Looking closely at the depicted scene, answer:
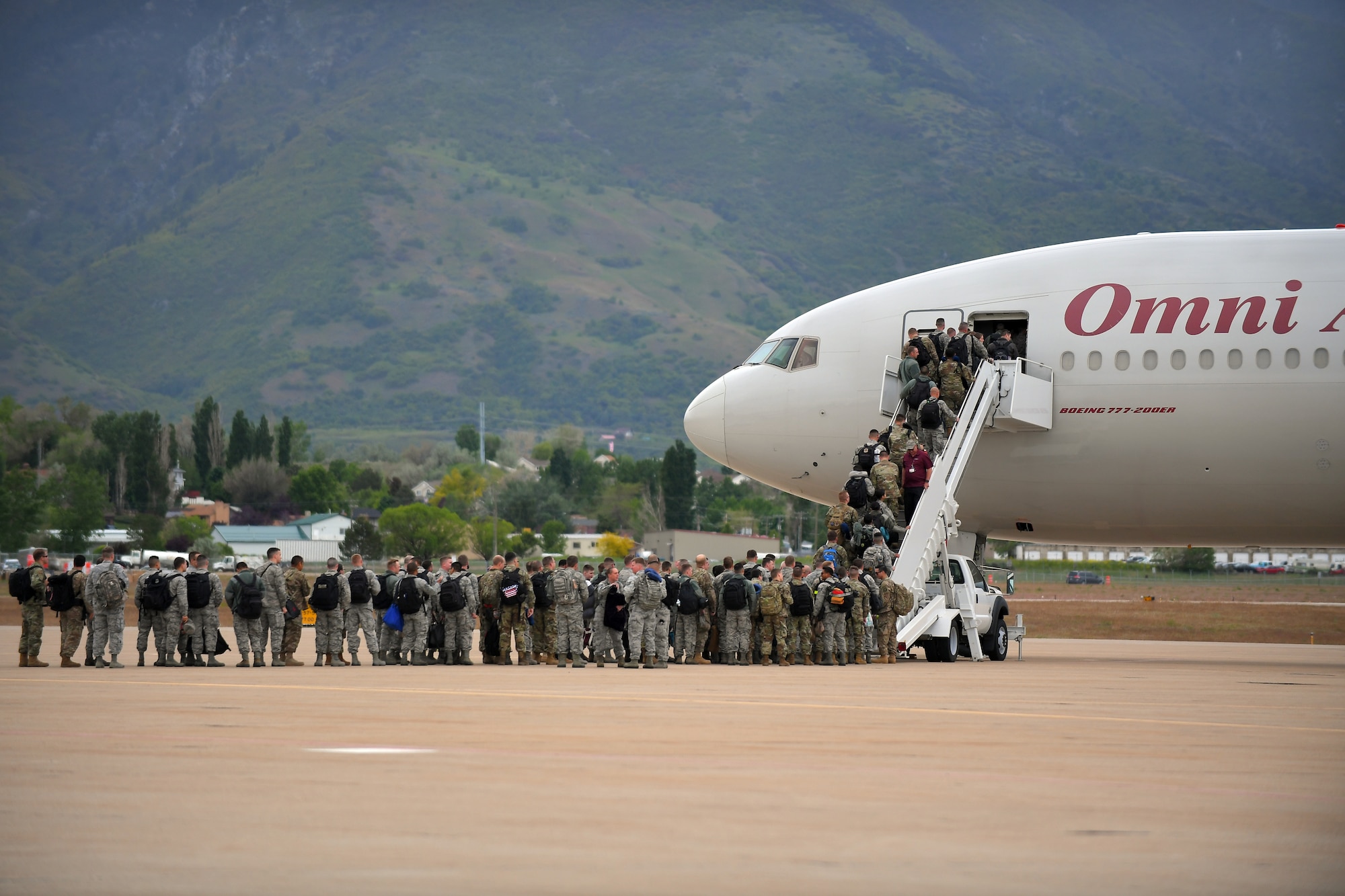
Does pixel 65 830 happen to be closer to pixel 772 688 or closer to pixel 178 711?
pixel 178 711

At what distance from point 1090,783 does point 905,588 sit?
12499 mm

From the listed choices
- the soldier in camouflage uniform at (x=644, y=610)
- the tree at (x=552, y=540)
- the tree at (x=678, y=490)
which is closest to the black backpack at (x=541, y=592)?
the soldier in camouflage uniform at (x=644, y=610)

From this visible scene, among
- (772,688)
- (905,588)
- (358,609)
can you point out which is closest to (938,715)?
(772,688)

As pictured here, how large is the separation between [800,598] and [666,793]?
41.1ft

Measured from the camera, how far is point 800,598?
20.5 metres

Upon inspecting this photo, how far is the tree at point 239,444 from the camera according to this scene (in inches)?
6890

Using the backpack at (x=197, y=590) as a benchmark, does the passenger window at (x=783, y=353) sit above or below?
above

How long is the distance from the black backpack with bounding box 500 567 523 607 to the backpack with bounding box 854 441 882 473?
5323 millimetres

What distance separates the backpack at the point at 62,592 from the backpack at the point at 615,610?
715cm

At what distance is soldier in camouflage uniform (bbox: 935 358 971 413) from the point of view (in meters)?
22.8

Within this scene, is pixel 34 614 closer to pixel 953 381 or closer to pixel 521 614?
pixel 521 614

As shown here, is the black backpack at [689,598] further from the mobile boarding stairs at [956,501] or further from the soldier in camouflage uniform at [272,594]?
the soldier in camouflage uniform at [272,594]

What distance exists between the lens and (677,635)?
71.5 ft

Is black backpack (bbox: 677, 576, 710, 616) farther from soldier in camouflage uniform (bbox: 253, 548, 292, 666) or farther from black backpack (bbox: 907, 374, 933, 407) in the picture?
soldier in camouflage uniform (bbox: 253, 548, 292, 666)
